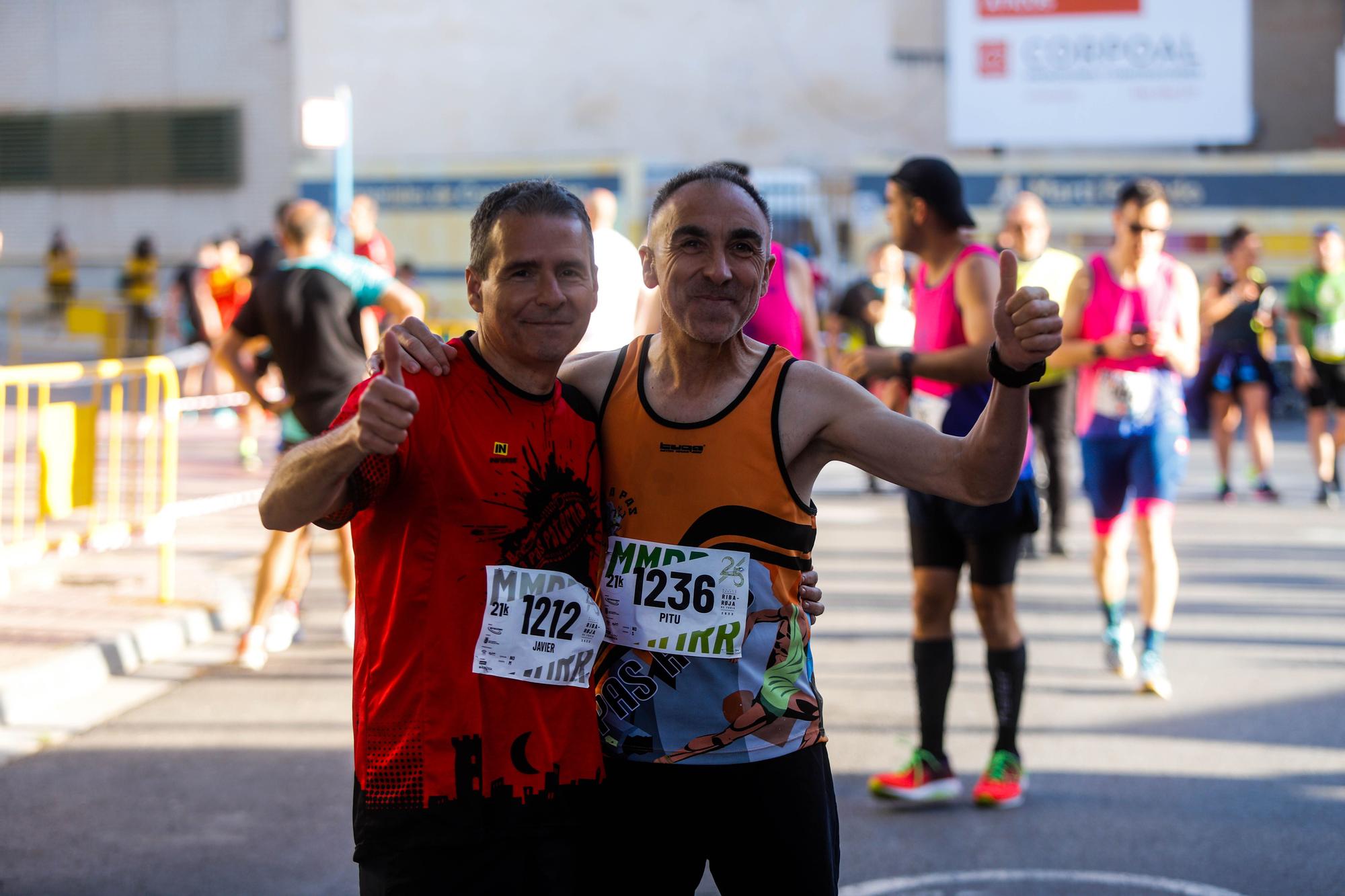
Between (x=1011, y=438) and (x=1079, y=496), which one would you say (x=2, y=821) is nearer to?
(x=1011, y=438)

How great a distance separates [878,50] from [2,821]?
1111 inches

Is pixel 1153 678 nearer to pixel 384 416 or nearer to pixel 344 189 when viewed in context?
pixel 384 416

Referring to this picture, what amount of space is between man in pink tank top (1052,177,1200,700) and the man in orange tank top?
161 inches

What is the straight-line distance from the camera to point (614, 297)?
7.77 m

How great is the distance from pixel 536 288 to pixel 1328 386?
11.4 meters

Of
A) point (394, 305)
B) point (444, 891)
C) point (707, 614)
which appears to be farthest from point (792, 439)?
point (394, 305)

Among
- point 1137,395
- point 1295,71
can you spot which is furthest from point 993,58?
point 1137,395

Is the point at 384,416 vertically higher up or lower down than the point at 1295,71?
lower down

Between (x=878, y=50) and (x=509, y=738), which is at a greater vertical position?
(x=878, y=50)

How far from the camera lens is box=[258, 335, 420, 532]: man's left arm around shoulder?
2400 mm

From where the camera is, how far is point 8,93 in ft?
116

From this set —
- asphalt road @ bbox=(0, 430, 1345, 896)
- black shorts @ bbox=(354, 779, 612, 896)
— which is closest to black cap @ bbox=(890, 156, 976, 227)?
asphalt road @ bbox=(0, 430, 1345, 896)

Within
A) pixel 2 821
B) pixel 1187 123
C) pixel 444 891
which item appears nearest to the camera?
pixel 444 891

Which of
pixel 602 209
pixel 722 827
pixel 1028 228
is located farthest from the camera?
pixel 1028 228
